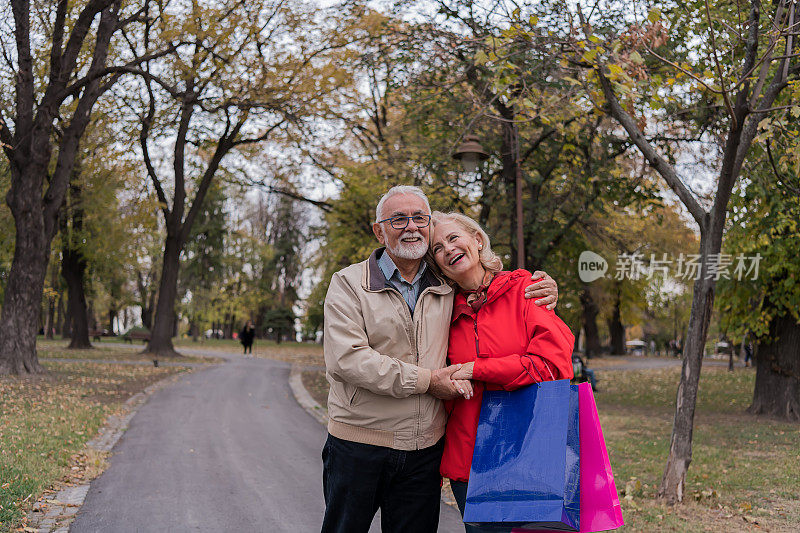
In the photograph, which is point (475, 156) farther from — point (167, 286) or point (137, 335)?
point (137, 335)

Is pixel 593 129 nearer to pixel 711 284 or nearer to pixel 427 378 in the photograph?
pixel 711 284

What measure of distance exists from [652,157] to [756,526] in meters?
3.45

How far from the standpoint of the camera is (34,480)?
5.96 meters

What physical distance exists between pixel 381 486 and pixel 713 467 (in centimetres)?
637

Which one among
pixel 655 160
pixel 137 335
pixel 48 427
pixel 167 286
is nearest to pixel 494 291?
pixel 655 160

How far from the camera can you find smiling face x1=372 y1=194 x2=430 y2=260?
3.05 m

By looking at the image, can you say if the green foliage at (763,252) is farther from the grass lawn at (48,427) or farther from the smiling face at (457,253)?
the grass lawn at (48,427)

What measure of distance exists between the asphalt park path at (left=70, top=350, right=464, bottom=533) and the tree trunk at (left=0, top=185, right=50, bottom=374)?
3528mm

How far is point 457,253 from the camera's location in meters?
3.04

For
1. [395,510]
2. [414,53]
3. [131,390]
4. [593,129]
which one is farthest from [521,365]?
[131,390]

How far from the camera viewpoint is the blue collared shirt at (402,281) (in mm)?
3086

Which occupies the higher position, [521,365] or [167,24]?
[167,24]


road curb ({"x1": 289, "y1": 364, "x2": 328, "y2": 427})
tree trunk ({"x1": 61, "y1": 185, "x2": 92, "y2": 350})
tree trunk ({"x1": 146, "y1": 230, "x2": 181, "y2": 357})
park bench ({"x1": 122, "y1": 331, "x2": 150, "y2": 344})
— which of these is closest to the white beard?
road curb ({"x1": 289, "y1": 364, "x2": 328, "y2": 427})

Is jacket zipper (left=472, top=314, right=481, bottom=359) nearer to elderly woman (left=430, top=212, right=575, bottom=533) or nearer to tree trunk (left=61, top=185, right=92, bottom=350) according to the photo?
elderly woman (left=430, top=212, right=575, bottom=533)
